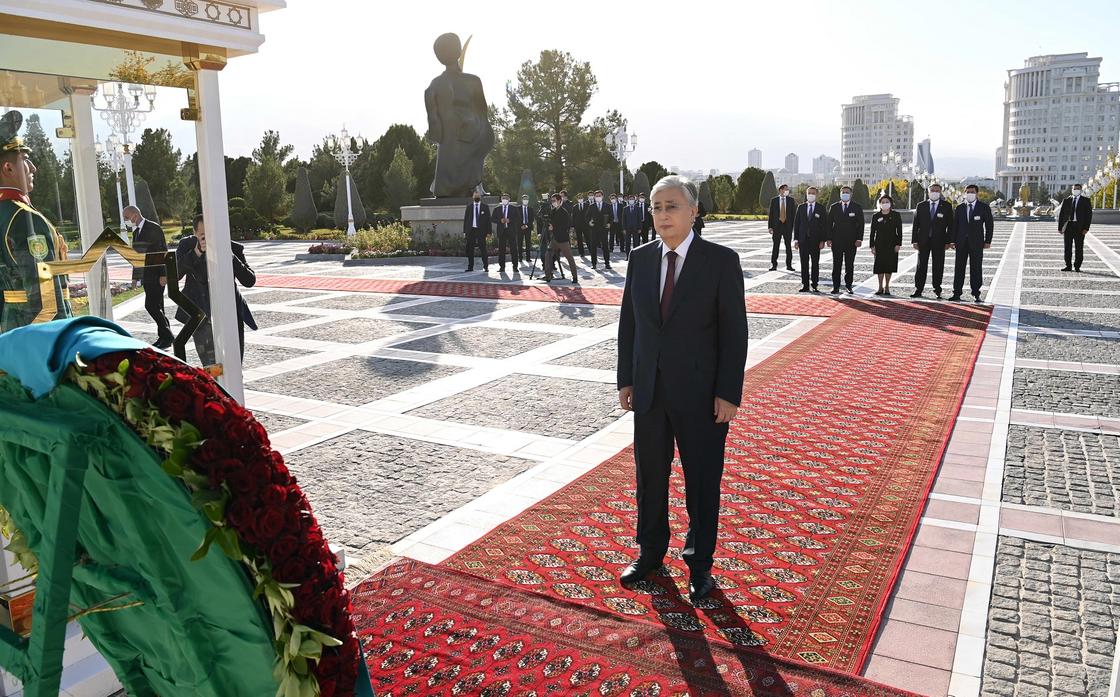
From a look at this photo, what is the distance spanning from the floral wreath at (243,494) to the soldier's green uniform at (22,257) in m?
2.45

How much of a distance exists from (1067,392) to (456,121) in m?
18.4

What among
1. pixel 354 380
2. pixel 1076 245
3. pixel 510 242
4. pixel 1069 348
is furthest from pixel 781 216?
pixel 354 380

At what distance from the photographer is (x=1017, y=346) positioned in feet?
32.1

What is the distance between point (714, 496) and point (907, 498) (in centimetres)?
A: 190

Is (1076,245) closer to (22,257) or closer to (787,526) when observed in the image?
(787,526)

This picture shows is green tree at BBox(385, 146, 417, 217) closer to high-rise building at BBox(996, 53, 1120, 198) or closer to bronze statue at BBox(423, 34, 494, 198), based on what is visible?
bronze statue at BBox(423, 34, 494, 198)

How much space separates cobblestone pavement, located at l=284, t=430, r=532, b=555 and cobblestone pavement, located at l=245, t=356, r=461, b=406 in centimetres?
136

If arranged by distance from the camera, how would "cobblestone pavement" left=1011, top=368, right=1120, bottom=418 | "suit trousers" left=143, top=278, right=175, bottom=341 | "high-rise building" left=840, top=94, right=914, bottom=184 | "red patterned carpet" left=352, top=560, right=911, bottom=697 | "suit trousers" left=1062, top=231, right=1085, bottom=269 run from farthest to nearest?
1. "high-rise building" left=840, top=94, right=914, bottom=184
2. "suit trousers" left=1062, top=231, right=1085, bottom=269
3. "cobblestone pavement" left=1011, top=368, right=1120, bottom=418
4. "suit trousers" left=143, top=278, right=175, bottom=341
5. "red patterned carpet" left=352, top=560, right=911, bottom=697

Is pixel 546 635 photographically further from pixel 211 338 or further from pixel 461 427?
pixel 461 427

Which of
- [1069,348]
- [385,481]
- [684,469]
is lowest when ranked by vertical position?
[385,481]

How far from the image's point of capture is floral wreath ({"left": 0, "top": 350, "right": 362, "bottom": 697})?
131 centimetres

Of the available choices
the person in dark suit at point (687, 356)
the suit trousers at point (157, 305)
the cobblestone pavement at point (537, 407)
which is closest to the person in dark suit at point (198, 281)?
the suit trousers at point (157, 305)

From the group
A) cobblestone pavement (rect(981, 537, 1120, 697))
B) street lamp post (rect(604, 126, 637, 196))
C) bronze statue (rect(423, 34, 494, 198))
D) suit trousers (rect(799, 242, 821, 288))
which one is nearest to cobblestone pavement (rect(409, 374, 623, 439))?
cobblestone pavement (rect(981, 537, 1120, 697))

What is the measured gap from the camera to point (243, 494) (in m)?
1.33
